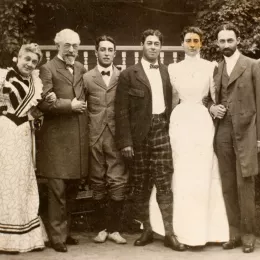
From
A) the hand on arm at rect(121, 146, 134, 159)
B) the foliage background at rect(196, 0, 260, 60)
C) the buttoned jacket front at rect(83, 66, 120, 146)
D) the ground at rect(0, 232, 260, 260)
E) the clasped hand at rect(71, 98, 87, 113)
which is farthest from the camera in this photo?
the foliage background at rect(196, 0, 260, 60)

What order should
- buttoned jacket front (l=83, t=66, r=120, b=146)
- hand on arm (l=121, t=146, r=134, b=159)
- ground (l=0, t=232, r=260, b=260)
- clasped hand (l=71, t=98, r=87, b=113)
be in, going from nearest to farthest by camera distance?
ground (l=0, t=232, r=260, b=260)
clasped hand (l=71, t=98, r=87, b=113)
hand on arm (l=121, t=146, r=134, b=159)
buttoned jacket front (l=83, t=66, r=120, b=146)

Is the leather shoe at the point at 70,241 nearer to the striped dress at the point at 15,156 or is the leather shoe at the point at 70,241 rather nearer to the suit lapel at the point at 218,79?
the striped dress at the point at 15,156

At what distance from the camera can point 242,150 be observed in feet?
16.1

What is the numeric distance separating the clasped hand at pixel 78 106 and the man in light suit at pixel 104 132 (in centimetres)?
20

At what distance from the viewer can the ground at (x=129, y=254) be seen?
470 cm

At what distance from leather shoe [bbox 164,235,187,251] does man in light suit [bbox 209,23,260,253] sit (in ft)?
1.34

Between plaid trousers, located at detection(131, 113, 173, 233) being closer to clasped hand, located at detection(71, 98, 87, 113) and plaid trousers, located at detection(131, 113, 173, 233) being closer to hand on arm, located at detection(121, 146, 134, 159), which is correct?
hand on arm, located at detection(121, 146, 134, 159)

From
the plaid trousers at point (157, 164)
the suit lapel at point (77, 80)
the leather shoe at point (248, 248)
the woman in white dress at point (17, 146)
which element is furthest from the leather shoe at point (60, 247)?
the leather shoe at point (248, 248)

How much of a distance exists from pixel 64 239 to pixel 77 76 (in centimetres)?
153

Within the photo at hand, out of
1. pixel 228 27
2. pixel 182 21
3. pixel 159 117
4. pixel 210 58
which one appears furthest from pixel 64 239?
pixel 182 21

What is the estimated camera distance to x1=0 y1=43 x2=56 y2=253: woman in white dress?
4742 mm

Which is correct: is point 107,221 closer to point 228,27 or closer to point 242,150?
point 242,150

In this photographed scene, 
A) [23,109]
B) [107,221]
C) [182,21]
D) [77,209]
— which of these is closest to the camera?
[23,109]

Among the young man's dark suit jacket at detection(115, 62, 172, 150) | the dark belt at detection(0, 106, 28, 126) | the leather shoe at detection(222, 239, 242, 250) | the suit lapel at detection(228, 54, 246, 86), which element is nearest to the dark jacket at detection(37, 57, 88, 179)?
the dark belt at detection(0, 106, 28, 126)
